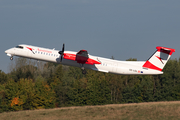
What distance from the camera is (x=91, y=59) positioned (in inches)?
1345

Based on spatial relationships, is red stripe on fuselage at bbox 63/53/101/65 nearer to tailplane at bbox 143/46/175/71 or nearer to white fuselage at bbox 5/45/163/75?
white fuselage at bbox 5/45/163/75

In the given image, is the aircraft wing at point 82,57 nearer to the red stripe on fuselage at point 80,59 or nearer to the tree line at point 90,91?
the red stripe on fuselage at point 80,59

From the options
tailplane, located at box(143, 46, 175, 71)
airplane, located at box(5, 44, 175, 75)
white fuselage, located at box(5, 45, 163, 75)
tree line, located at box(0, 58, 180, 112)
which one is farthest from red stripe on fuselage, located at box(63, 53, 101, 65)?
tree line, located at box(0, 58, 180, 112)

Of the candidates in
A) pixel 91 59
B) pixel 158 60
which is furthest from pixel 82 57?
pixel 158 60

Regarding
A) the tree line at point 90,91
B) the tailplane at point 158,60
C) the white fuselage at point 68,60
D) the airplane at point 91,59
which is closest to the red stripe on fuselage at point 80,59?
the airplane at point 91,59

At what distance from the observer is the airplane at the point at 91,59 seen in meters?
33.9

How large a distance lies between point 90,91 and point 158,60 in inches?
1661

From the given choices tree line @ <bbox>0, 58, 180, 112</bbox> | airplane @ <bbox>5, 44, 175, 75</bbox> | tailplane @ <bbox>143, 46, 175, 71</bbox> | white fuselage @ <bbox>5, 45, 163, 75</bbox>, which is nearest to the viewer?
airplane @ <bbox>5, 44, 175, 75</bbox>

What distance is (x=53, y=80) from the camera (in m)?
86.7

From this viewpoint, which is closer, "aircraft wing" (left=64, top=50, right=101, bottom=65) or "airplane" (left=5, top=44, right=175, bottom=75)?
"aircraft wing" (left=64, top=50, right=101, bottom=65)

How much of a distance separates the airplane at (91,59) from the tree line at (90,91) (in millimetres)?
36551

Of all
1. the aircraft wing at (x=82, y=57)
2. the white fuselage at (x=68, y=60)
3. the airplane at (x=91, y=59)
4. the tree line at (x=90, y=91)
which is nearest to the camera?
the aircraft wing at (x=82, y=57)

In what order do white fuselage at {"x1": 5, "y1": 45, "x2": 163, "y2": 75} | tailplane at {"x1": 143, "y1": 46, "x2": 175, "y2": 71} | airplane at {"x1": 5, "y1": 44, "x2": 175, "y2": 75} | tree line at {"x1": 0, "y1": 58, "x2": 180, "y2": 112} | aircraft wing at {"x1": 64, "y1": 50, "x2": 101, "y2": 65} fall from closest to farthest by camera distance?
aircraft wing at {"x1": 64, "y1": 50, "x2": 101, "y2": 65}
airplane at {"x1": 5, "y1": 44, "x2": 175, "y2": 75}
white fuselage at {"x1": 5, "y1": 45, "x2": 163, "y2": 75}
tailplane at {"x1": 143, "y1": 46, "x2": 175, "y2": 71}
tree line at {"x1": 0, "y1": 58, "x2": 180, "y2": 112}

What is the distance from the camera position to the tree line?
2753 inches
